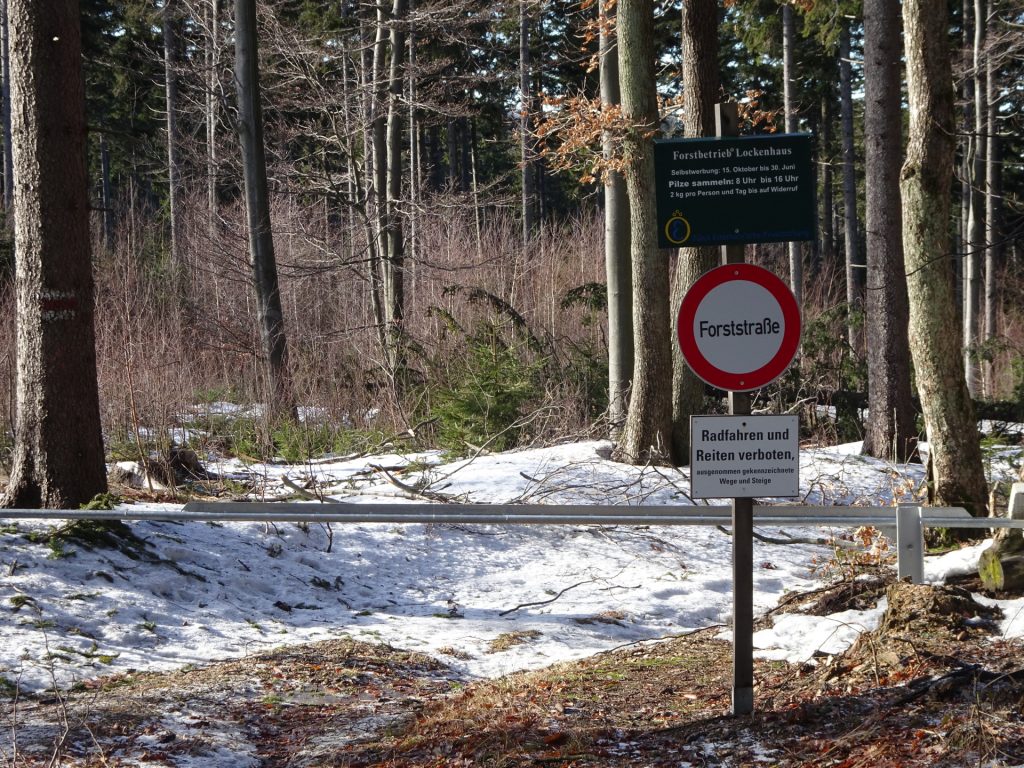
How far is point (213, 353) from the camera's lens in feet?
61.4

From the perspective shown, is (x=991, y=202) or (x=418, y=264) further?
(x=991, y=202)

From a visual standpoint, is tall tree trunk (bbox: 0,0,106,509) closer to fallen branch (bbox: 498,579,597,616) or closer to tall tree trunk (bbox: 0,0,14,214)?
fallen branch (bbox: 498,579,597,616)

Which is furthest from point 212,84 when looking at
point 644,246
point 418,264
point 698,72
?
point 698,72

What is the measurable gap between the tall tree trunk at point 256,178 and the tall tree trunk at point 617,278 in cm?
588

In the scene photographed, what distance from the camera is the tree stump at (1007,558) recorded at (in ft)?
22.1

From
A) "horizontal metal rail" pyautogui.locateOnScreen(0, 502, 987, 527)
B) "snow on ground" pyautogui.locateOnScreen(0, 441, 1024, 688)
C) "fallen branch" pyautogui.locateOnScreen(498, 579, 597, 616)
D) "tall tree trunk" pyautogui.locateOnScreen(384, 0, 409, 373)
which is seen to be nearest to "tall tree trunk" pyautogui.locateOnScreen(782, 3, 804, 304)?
"tall tree trunk" pyautogui.locateOnScreen(384, 0, 409, 373)

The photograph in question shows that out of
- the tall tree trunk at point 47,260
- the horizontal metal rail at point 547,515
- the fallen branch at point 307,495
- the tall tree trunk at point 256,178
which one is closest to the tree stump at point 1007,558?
the horizontal metal rail at point 547,515

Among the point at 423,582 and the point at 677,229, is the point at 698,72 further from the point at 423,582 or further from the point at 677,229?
the point at 677,229

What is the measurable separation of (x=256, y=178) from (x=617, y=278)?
7.26 metres

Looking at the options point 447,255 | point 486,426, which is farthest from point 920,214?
point 447,255

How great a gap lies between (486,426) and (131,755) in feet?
28.9

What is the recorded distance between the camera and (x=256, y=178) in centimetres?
1753

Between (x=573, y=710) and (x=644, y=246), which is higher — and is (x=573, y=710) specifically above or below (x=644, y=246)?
below

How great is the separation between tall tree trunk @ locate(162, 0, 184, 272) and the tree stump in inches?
773
